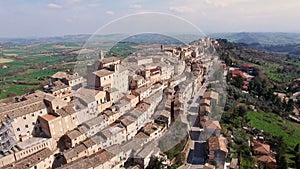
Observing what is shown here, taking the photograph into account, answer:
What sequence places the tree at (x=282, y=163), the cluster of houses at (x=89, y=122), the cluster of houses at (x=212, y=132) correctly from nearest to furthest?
the cluster of houses at (x=89, y=122)
the cluster of houses at (x=212, y=132)
the tree at (x=282, y=163)

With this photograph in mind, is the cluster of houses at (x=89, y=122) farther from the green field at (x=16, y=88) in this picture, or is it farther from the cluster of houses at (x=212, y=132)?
the green field at (x=16, y=88)

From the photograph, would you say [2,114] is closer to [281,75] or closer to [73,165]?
[73,165]

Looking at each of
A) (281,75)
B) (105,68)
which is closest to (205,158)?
(105,68)

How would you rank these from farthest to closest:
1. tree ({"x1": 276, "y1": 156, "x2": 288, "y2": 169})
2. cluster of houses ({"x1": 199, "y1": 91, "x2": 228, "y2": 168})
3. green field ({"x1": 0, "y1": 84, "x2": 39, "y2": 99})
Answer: green field ({"x1": 0, "y1": 84, "x2": 39, "y2": 99}) < tree ({"x1": 276, "y1": 156, "x2": 288, "y2": 169}) < cluster of houses ({"x1": 199, "y1": 91, "x2": 228, "y2": 168})

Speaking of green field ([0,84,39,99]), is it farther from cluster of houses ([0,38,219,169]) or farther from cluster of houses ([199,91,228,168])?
cluster of houses ([199,91,228,168])

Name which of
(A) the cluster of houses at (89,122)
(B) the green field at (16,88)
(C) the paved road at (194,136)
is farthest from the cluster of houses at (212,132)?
(B) the green field at (16,88)

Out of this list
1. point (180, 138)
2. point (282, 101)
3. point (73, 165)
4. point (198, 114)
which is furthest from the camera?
point (282, 101)

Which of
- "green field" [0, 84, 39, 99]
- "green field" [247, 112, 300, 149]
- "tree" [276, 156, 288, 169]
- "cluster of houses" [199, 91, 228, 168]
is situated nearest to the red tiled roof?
"tree" [276, 156, 288, 169]
